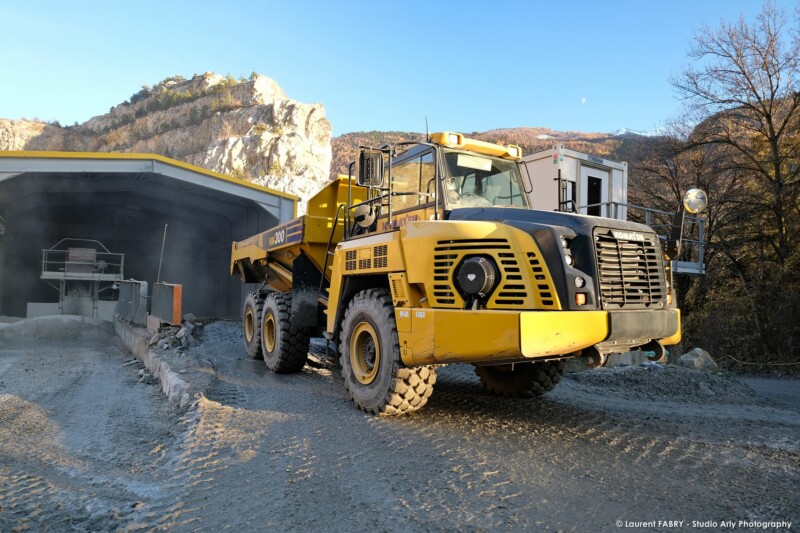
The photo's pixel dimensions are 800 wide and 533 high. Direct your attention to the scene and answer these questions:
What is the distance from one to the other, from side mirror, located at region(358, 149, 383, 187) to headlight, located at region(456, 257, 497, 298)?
5.01 feet

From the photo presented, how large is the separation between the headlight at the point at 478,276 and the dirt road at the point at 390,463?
51.4 inches

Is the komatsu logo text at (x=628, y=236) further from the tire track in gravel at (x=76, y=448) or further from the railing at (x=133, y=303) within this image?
the railing at (x=133, y=303)

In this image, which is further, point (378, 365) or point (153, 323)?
point (153, 323)

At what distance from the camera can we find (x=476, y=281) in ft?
14.7

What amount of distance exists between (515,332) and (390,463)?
1.39 m

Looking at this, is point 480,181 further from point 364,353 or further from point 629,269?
point 364,353

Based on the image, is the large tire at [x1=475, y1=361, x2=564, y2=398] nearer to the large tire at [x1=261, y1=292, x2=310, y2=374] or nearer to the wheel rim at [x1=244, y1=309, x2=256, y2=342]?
the large tire at [x1=261, y1=292, x2=310, y2=374]

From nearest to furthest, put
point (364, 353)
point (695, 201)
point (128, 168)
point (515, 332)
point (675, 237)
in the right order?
point (515, 332)
point (695, 201)
point (675, 237)
point (364, 353)
point (128, 168)

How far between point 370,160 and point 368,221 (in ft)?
2.66

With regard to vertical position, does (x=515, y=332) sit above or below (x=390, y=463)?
above

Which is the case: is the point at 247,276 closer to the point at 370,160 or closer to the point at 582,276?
the point at 370,160

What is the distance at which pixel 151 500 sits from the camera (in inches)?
127

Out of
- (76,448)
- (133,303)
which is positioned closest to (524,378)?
(76,448)

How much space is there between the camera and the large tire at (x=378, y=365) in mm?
5188
